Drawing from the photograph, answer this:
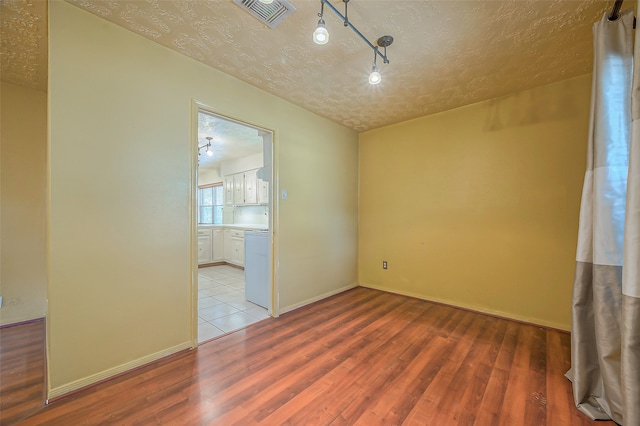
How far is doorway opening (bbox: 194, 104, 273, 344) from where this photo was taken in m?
2.94

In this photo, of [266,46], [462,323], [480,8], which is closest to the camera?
[480,8]

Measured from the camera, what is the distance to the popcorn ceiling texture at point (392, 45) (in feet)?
5.38

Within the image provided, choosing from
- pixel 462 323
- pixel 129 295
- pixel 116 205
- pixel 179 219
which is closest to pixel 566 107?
pixel 462 323

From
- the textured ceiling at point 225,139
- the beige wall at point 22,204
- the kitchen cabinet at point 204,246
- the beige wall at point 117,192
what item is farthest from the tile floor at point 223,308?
the textured ceiling at point 225,139

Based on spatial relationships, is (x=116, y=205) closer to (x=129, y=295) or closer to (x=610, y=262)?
(x=129, y=295)

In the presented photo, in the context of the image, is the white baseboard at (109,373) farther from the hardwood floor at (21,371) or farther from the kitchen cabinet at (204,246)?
the kitchen cabinet at (204,246)

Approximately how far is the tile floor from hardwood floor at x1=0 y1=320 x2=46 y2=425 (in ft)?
3.45

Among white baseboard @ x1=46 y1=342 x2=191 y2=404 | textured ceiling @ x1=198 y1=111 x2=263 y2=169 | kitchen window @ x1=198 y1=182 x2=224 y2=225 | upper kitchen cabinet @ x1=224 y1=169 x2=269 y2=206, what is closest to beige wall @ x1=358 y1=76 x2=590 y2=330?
textured ceiling @ x1=198 y1=111 x2=263 y2=169

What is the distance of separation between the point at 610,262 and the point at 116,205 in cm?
328

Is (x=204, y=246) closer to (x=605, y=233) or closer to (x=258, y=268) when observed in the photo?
(x=258, y=268)

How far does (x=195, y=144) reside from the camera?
2.24 metres

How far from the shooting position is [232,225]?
232 inches

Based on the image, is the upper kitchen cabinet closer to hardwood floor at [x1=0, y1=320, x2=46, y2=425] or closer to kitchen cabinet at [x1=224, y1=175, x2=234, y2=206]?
kitchen cabinet at [x1=224, y1=175, x2=234, y2=206]

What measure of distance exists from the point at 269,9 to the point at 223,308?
313cm
